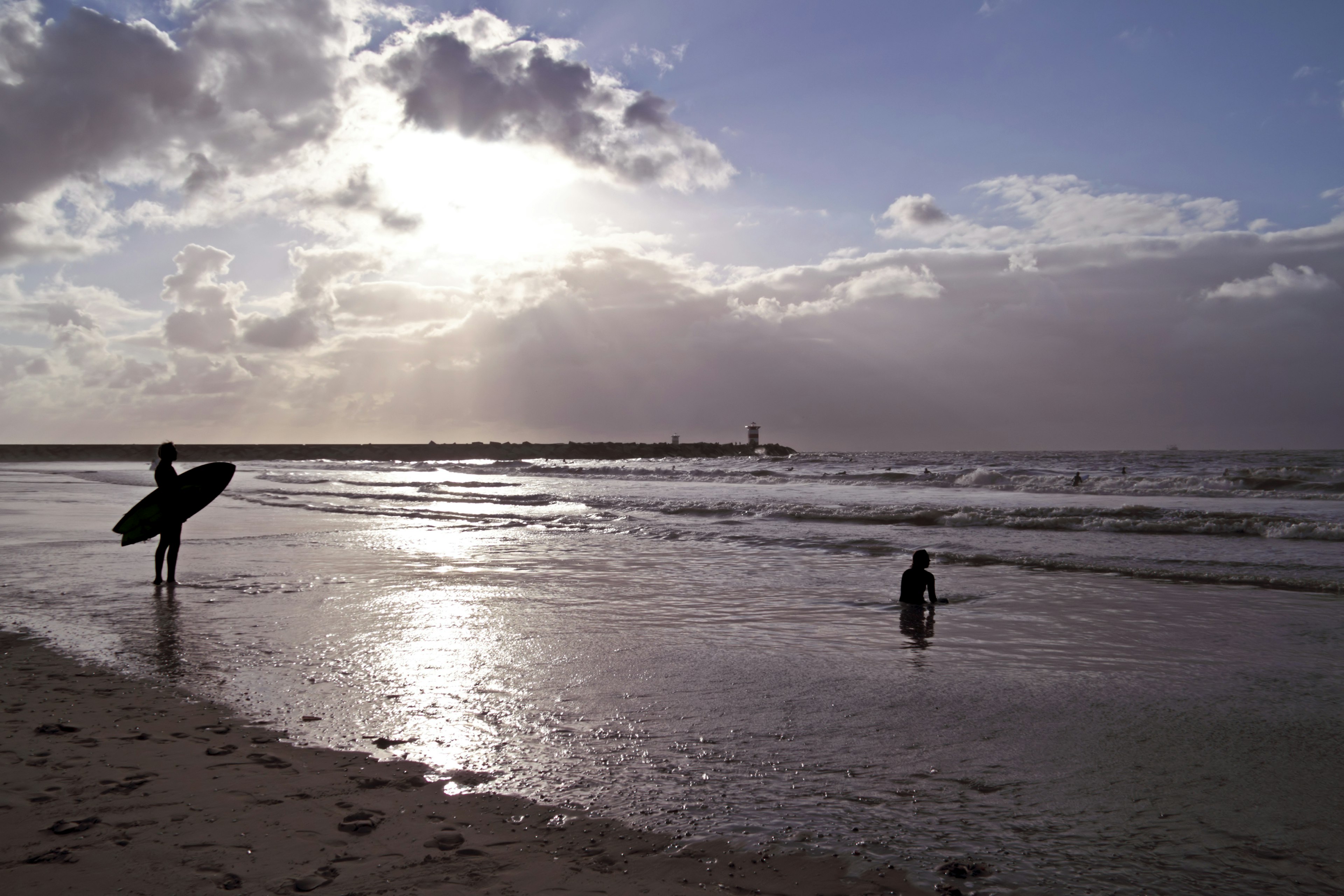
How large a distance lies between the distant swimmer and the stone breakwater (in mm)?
85197

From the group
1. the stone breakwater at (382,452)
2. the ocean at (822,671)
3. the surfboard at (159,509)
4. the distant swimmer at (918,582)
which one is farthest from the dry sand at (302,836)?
the stone breakwater at (382,452)

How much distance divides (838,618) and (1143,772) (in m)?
4.31

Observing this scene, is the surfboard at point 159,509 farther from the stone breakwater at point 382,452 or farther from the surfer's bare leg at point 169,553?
the stone breakwater at point 382,452

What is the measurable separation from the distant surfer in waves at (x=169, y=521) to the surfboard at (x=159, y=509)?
68 millimetres

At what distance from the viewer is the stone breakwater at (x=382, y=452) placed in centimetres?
9388

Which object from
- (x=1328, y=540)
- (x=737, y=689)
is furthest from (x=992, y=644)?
(x=1328, y=540)

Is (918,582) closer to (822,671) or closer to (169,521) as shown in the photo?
(822,671)

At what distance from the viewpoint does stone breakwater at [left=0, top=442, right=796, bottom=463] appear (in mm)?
93875

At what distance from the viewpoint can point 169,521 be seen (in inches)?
424

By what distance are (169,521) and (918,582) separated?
9782 millimetres

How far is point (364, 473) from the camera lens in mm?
52281

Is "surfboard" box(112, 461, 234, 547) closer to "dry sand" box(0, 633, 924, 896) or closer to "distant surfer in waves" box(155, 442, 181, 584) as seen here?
"distant surfer in waves" box(155, 442, 181, 584)

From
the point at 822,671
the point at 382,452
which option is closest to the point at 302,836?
the point at 822,671

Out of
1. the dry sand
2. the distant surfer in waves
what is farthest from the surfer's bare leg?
the dry sand
